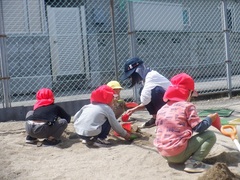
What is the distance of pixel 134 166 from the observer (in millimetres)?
3488

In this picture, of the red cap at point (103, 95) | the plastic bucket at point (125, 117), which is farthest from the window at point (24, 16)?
the red cap at point (103, 95)

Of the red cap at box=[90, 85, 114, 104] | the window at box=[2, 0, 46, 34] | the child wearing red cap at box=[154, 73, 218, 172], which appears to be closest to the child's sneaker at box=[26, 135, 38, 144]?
→ the red cap at box=[90, 85, 114, 104]

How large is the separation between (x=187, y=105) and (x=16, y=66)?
22.5 ft

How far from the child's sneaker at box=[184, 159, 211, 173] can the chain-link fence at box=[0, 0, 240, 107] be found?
152 inches

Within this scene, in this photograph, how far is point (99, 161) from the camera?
3680mm

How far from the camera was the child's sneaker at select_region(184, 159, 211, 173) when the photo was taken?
3217mm

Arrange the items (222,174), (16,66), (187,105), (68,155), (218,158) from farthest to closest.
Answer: (16,66)
(68,155)
(218,158)
(187,105)
(222,174)

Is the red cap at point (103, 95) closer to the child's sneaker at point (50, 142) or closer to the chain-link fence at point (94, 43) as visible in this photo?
the child's sneaker at point (50, 142)

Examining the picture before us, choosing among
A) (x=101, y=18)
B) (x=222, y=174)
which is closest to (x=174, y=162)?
(x=222, y=174)

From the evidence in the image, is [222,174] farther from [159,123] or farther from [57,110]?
[57,110]

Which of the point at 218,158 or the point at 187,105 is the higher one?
the point at 187,105

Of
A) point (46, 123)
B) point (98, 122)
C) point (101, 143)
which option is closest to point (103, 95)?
point (98, 122)

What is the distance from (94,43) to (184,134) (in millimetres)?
7044

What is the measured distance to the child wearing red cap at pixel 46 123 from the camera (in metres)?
4.26
